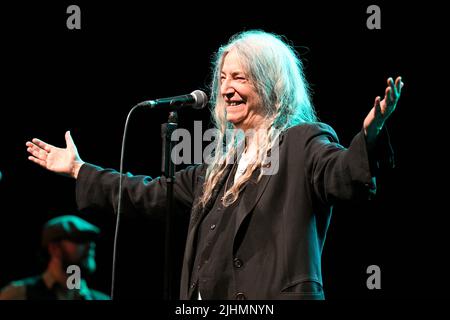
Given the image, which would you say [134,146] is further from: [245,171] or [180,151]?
[245,171]

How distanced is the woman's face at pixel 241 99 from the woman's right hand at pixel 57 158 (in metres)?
0.77

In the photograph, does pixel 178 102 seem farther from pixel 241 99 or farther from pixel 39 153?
pixel 39 153

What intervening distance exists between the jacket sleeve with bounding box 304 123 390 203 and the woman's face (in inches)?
13.5

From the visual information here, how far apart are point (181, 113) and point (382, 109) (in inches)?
107

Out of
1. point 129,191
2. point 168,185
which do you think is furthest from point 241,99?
point 129,191

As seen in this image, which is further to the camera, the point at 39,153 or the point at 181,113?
the point at 181,113

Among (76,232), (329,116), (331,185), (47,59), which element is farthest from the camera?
(47,59)

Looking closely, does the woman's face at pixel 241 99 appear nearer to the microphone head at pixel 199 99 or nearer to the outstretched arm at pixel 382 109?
the microphone head at pixel 199 99

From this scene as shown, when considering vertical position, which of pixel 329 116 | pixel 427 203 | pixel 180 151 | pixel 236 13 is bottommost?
pixel 427 203

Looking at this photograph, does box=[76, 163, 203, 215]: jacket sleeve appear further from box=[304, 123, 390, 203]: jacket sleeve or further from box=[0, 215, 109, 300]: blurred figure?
box=[0, 215, 109, 300]: blurred figure

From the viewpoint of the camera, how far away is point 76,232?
12.9ft

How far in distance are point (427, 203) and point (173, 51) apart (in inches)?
78.2

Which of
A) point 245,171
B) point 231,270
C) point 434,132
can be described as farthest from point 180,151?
point 434,132

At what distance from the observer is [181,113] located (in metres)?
4.68
